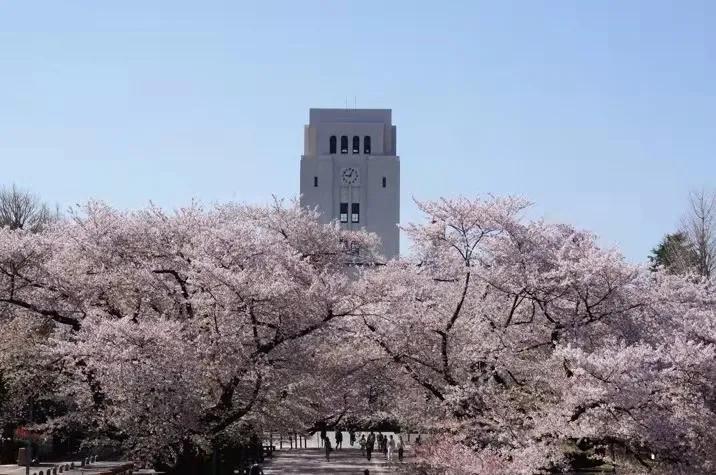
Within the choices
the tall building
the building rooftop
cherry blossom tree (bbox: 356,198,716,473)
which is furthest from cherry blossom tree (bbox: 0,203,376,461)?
the building rooftop

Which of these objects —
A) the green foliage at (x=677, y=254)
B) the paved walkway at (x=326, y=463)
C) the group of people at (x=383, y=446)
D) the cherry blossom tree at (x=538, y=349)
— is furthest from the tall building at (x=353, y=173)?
the cherry blossom tree at (x=538, y=349)

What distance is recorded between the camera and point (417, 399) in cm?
2664

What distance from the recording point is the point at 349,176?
8881 cm

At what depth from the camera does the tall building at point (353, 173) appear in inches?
3455

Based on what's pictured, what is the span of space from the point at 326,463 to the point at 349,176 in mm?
52856

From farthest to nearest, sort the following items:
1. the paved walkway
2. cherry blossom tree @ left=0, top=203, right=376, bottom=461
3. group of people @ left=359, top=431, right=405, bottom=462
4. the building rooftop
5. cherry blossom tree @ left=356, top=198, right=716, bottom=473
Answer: the building rooftop
group of people @ left=359, top=431, right=405, bottom=462
the paved walkway
cherry blossom tree @ left=0, top=203, right=376, bottom=461
cherry blossom tree @ left=356, top=198, right=716, bottom=473

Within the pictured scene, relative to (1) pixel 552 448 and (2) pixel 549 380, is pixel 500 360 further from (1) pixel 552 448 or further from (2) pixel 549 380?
(1) pixel 552 448

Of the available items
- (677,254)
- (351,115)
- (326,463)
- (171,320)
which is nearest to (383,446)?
(326,463)

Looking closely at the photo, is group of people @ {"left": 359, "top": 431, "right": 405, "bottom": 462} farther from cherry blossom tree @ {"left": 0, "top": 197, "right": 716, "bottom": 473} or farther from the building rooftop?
the building rooftop

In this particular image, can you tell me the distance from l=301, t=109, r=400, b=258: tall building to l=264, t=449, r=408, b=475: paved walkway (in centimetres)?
4206

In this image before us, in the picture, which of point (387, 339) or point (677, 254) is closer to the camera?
point (387, 339)

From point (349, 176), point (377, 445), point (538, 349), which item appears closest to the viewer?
point (538, 349)

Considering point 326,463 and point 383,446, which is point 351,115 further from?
point 326,463

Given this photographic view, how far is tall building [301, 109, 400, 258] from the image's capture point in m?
87.8
